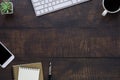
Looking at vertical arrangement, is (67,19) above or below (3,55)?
above

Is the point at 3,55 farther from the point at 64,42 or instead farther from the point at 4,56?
the point at 64,42

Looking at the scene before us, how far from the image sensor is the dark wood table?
1332 mm

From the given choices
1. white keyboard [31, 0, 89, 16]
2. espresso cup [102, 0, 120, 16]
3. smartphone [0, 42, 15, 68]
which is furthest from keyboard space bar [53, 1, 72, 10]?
smartphone [0, 42, 15, 68]

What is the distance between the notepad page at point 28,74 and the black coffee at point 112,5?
35cm

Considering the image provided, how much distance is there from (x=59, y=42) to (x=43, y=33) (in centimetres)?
7

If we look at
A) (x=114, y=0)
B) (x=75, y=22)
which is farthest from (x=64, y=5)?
(x=114, y=0)

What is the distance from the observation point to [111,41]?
134cm

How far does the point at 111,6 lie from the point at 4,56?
43 cm

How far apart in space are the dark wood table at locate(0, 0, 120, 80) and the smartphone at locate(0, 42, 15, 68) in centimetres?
2

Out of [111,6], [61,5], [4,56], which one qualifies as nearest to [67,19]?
[61,5]

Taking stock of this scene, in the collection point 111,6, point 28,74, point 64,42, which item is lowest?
point 28,74

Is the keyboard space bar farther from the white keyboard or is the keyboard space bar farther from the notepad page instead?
the notepad page

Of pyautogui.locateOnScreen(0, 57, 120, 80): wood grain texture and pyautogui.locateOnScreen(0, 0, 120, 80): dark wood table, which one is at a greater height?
pyautogui.locateOnScreen(0, 0, 120, 80): dark wood table

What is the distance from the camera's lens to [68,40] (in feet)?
4.42
